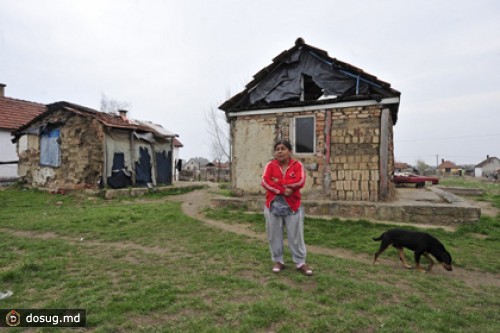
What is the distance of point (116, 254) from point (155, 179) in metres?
10.6

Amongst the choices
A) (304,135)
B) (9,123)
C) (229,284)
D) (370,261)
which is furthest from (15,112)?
(370,261)

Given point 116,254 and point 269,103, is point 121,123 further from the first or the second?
point 116,254

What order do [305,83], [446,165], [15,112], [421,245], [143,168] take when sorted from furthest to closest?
[446,165] < [15,112] < [143,168] < [305,83] < [421,245]

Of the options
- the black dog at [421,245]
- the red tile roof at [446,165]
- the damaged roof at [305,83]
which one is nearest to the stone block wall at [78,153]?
the damaged roof at [305,83]

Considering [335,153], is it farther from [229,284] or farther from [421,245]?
[229,284]

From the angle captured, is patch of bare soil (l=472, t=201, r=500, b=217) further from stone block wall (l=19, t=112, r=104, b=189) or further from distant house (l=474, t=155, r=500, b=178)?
distant house (l=474, t=155, r=500, b=178)

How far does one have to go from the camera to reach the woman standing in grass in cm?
404

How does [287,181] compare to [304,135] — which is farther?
[304,135]

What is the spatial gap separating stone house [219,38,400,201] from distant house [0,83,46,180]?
519 inches

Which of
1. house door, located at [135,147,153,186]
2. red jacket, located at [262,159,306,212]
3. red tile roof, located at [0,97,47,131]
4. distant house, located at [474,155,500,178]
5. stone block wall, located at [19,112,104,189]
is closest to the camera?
red jacket, located at [262,159,306,212]

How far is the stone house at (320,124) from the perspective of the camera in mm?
8352

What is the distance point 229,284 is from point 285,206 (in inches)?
49.5

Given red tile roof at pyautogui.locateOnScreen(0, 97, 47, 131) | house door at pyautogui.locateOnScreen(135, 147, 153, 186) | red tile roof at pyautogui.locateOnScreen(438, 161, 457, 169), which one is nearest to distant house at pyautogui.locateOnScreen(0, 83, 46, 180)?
red tile roof at pyautogui.locateOnScreen(0, 97, 47, 131)

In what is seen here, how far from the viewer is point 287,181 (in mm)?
4062
